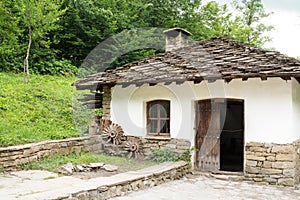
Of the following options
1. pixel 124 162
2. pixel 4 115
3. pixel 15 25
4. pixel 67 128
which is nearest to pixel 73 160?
pixel 124 162

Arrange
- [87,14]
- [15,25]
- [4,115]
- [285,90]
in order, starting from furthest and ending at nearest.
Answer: [87,14], [15,25], [4,115], [285,90]

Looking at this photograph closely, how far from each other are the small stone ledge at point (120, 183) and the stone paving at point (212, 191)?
137 millimetres

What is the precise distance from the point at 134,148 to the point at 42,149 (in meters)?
2.35

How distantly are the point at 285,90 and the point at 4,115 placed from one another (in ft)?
23.6

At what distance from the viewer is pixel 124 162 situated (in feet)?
25.8

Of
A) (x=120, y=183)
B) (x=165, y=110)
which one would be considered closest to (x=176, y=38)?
(x=165, y=110)

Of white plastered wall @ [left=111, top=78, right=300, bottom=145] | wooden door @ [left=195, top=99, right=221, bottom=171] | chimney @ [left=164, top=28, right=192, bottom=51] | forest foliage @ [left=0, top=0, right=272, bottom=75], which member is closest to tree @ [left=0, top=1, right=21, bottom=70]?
forest foliage @ [left=0, top=0, right=272, bottom=75]

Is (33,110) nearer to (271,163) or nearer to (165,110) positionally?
(165,110)

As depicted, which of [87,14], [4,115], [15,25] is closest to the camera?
[4,115]

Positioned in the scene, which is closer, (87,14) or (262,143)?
(262,143)

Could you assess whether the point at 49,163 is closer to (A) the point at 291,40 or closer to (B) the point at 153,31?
(B) the point at 153,31

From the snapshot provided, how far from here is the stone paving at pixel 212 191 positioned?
572 cm

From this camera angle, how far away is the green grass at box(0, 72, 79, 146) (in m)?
7.72

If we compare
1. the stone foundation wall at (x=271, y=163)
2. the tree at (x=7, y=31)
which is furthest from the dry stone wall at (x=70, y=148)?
the tree at (x=7, y=31)
